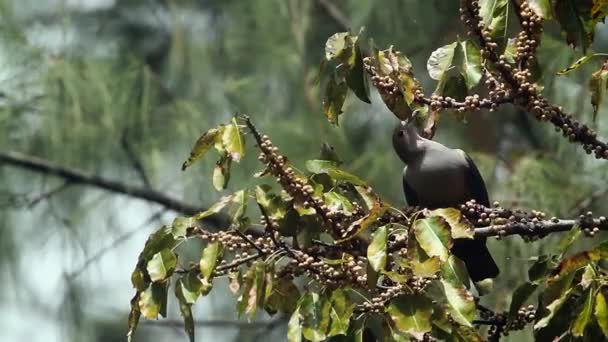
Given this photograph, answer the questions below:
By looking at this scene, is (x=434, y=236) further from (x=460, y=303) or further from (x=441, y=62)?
(x=441, y=62)

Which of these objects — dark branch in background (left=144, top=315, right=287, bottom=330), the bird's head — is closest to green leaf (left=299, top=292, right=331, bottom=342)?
the bird's head

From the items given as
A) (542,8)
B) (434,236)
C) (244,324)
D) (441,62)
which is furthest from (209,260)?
(244,324)

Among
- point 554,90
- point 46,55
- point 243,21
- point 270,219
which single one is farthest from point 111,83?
point 270,219

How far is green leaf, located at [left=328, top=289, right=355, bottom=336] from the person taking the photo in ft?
5.99

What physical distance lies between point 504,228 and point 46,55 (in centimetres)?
258

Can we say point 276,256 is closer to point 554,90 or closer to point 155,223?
point 554,90

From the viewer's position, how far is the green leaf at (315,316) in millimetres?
1825

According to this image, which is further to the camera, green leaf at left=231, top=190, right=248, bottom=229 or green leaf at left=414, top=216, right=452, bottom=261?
green leaf at left=231, top=190, right=248, bottom=229

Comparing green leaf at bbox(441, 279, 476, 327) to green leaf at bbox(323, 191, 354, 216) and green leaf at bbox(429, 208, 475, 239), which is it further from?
green leaf at bbox(323, 191, 354, 216)

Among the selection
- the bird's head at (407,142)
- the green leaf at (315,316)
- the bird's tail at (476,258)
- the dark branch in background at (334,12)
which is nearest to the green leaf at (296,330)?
the green leaf at (315,316)

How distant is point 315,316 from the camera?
1841mm

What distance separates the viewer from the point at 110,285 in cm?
494

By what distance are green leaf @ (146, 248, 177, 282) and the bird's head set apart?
0.78 metres

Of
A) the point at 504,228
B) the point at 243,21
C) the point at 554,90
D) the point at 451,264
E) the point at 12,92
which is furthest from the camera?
the point at 243,21
